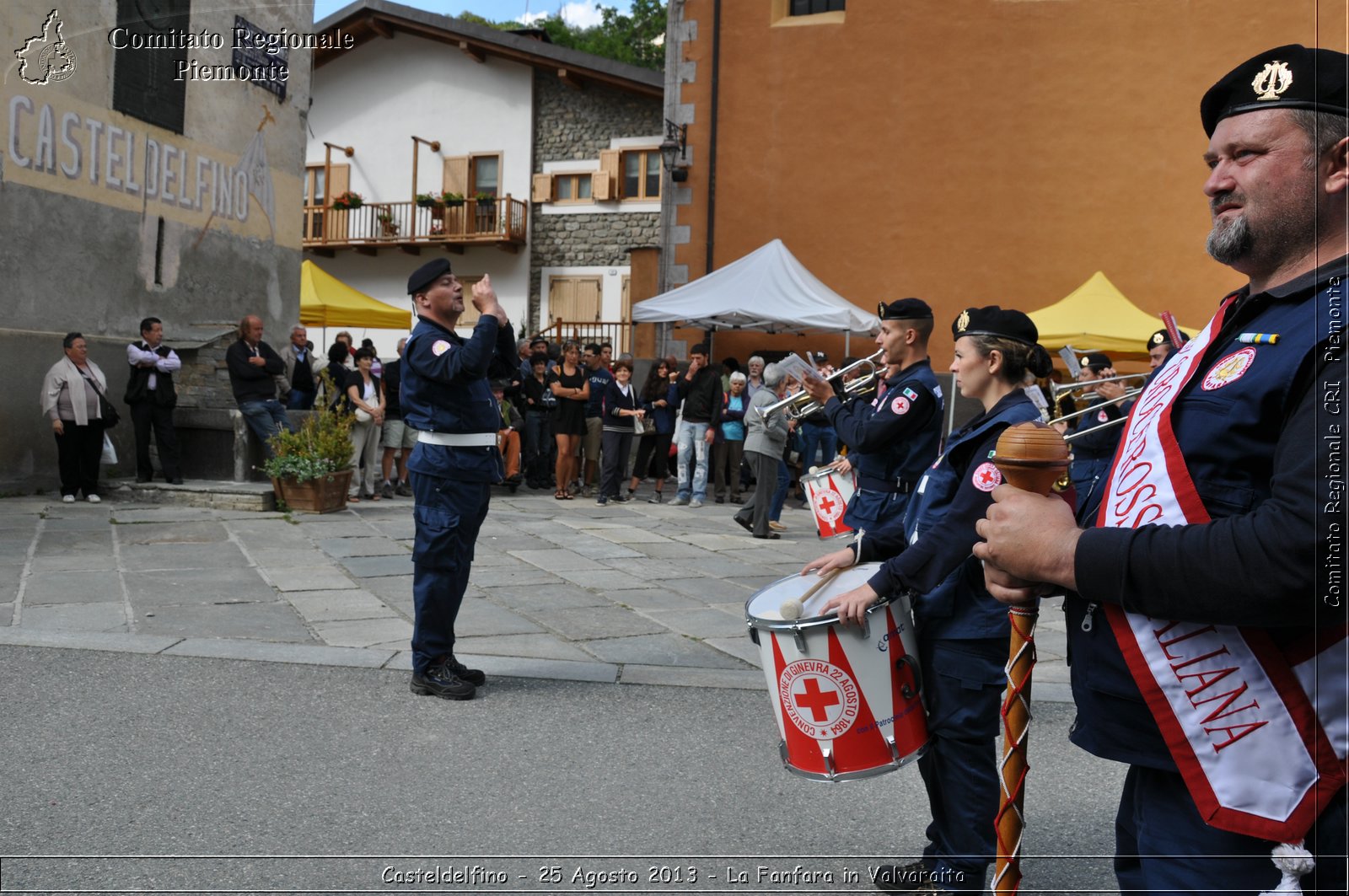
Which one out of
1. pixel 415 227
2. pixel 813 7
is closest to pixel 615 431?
pixel 813 7

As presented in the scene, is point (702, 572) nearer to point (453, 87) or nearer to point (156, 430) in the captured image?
A: point (156, 430)

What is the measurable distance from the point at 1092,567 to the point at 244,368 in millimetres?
11237

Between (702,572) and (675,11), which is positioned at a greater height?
(675,11)

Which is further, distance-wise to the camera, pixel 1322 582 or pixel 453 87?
pixel 453 87

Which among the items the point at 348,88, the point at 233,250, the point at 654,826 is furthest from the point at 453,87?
the point at 654,826

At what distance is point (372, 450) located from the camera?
40.7ft

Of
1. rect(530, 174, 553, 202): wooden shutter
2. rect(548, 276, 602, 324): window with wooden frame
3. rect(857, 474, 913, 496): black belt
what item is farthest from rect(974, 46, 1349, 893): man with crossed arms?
rect(530, 174, 553, 202): wooden shutter

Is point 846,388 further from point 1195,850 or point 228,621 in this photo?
point 1195,850

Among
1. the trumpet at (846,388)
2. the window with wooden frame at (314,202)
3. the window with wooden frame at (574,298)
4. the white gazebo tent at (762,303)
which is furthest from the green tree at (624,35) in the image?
the trumpet at (846,388)

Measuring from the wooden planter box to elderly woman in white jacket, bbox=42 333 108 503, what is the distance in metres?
1.89

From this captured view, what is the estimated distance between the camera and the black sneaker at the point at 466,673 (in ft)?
16.6

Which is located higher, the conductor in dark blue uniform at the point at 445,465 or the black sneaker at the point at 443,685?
the conductor in dark blue uniform at the point at 445,465

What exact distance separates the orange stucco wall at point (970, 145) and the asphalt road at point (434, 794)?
13410mm

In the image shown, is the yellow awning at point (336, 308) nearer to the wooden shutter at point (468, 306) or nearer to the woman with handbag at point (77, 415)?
the woman with handbag at point (77, 415)
